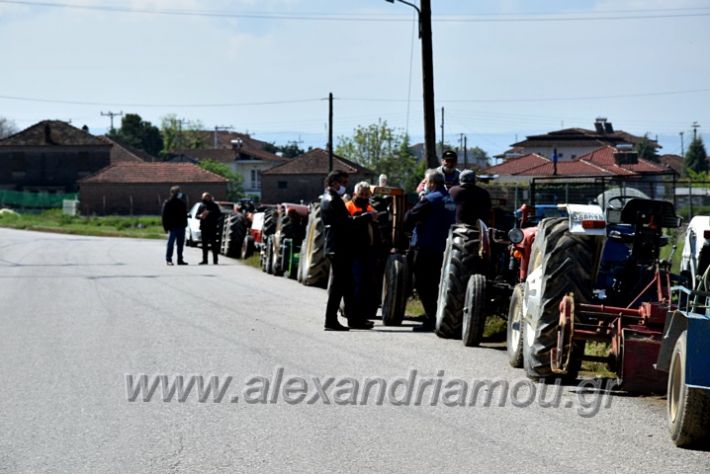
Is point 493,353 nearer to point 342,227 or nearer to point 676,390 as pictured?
point 342,227

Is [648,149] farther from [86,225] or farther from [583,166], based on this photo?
[86,225]

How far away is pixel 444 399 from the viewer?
10.1 metres

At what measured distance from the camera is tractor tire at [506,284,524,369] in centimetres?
1195

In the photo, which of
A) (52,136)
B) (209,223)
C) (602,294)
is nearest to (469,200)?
(602,294)

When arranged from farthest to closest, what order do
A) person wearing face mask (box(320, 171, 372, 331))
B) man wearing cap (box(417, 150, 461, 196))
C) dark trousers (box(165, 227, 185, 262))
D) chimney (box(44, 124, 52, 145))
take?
chimney (box(44, 124, 52, 145)), dark trousers (box(165, 227, 185, 262)), man wearing cap (box(417, 150, 461, 196)), person wearing face mask (box(320, 171, 372, 331))

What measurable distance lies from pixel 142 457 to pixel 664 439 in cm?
362

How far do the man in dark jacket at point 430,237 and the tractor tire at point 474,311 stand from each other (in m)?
2.02

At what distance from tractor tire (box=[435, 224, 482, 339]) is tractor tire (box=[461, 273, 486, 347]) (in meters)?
0.50

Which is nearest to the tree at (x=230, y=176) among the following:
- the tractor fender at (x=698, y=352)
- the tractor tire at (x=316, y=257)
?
the tractor tire at (x=316, y=257)

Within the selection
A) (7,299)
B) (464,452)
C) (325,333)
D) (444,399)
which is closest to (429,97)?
(7,299)

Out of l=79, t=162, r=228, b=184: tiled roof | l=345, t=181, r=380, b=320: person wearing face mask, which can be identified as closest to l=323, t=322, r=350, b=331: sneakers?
l=345, t=181, r=380, b=320: person wearing face mask

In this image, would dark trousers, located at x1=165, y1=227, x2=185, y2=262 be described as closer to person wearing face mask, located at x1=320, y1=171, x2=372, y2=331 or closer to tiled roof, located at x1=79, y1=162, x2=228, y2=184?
person wearing face mask, located at x1=320, y1=171, x2=372, y2=331

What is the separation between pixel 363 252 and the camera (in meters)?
16.6

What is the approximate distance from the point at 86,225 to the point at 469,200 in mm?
58097
